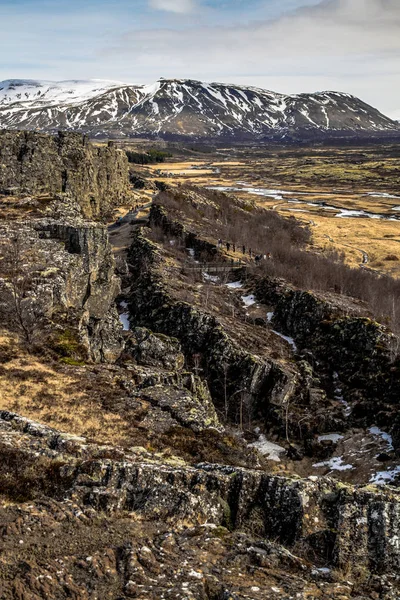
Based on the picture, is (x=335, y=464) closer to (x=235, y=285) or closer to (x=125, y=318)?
(x=125, y=318)

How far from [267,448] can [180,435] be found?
20.1 meters

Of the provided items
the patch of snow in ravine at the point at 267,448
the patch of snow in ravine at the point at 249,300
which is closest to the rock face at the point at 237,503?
the patch of snow in ravine at the point at 267,448

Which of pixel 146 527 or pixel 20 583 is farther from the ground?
pixel 20 583

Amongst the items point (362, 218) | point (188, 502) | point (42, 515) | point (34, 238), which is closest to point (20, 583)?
point (42, 515)

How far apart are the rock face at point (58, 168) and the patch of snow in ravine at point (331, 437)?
55.4 meters

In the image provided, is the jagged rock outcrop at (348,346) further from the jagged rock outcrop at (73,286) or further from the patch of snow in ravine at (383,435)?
the jagged rock outcrop at (73,286)

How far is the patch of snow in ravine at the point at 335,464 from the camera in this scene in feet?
128

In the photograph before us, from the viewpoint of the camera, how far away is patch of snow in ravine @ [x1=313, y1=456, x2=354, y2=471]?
3912 centimetres

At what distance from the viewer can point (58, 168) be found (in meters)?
93.1

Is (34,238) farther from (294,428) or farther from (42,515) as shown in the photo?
(42,515)

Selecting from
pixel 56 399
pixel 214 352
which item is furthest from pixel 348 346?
pixel 56 399

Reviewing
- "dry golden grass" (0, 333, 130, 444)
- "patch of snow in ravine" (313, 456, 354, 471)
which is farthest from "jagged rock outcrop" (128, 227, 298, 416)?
"dry golden grass" (0, 333, 130, 444)

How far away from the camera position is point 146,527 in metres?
15.8

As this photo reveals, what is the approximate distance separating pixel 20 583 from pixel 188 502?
6.80 meters
